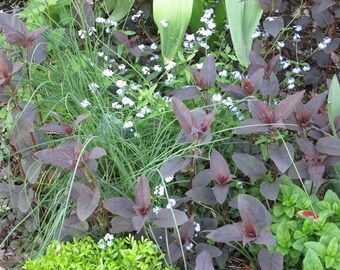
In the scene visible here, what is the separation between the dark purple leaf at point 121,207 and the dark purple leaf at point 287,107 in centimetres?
51

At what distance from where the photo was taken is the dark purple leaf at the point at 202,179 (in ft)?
6.27

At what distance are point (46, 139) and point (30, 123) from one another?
0.24m

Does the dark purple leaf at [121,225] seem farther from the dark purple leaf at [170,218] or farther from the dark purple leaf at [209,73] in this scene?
the dark purple leaf at [209,73]

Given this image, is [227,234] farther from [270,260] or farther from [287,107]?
[287,107]

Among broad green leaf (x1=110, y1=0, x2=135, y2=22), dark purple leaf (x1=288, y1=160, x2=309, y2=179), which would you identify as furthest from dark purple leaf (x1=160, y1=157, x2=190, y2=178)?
broad green leaf (x1=110, y1=0, x2=135, y2=22)

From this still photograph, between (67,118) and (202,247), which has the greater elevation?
(67,118)

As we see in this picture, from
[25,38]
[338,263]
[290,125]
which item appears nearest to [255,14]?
[290,125]

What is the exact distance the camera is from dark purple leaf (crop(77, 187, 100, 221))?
67.1 inches

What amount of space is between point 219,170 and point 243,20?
878 millimetres

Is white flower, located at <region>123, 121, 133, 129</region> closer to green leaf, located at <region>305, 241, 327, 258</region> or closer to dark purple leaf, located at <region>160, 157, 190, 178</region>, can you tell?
dark purple leaf, located at <region>160, 157, 190, 178</region>

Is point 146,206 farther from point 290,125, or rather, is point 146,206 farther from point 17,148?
point 17,148

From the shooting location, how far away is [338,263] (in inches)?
64.9

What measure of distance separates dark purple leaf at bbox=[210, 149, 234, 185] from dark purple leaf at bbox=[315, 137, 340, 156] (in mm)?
288

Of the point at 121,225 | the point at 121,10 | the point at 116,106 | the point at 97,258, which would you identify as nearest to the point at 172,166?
the point at 121,225
